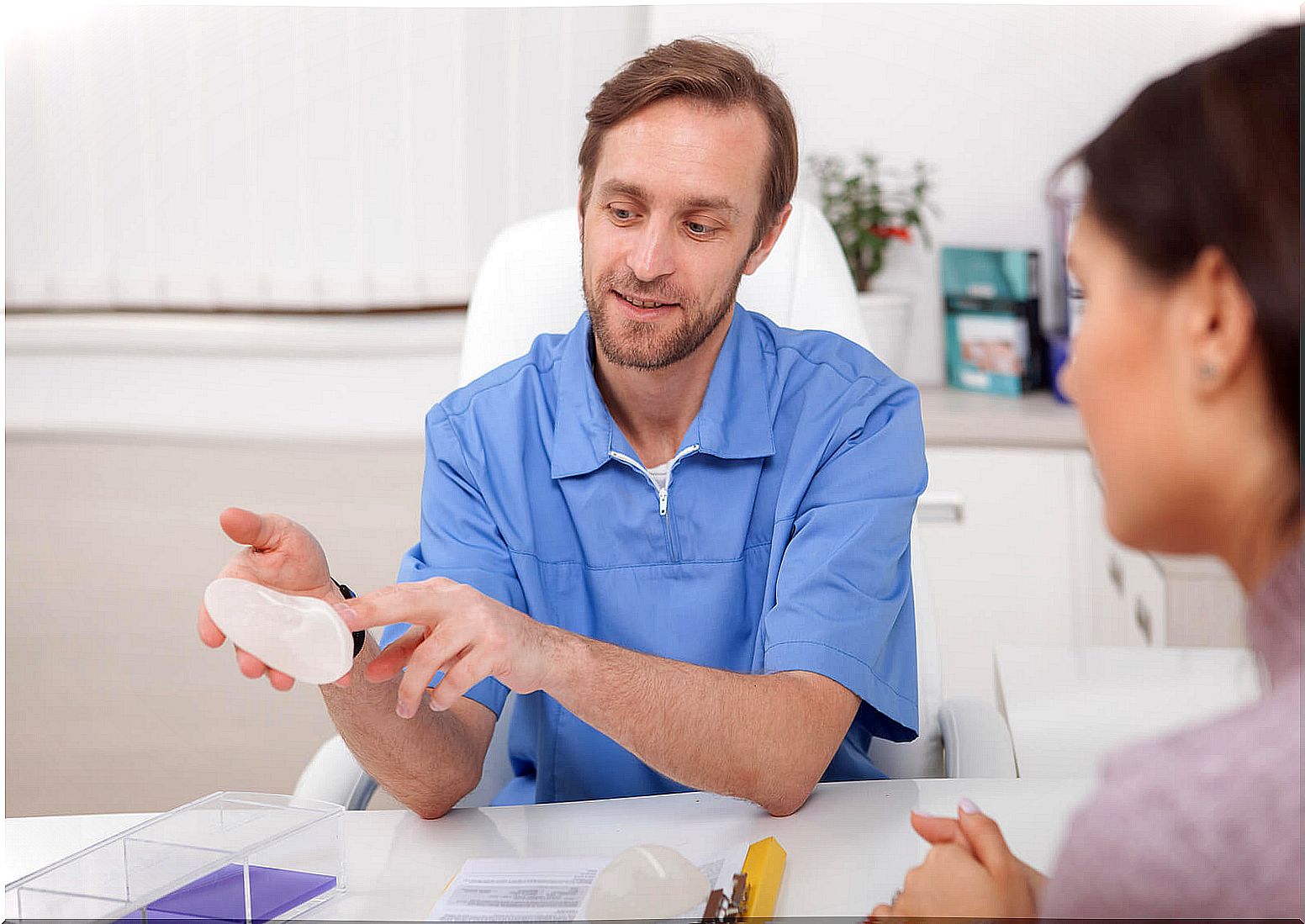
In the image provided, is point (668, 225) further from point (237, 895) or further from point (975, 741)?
point (237, 895)

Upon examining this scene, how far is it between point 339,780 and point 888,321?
1.38 meters

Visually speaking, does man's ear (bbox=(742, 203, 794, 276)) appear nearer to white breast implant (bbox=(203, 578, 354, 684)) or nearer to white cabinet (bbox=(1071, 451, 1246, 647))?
white cabinet (bbox=(1071, 451, 1246, 647))

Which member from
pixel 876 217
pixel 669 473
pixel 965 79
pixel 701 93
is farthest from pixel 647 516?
pixel 965 79

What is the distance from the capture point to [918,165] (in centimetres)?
223

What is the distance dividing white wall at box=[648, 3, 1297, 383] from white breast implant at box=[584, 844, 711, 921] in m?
1.66

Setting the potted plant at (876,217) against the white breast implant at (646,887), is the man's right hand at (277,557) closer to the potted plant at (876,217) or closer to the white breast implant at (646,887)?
the white breast implant at (646,887)

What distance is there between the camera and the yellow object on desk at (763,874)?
0.73m

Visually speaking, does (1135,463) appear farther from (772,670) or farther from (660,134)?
(660,134)

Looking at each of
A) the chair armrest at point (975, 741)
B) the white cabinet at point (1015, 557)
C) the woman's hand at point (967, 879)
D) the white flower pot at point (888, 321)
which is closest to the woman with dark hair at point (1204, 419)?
the woman's hand at point (967, 879)

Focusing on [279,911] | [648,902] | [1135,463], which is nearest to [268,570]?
[279,911]

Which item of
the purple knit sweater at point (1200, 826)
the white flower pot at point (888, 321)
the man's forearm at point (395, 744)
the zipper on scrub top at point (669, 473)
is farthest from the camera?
the white flower pot at point (888, 321)

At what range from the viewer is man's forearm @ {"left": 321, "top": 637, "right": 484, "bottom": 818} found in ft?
3.07

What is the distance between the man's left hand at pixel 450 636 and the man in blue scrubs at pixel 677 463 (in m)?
0.19

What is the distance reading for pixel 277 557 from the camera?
0.90 meters
